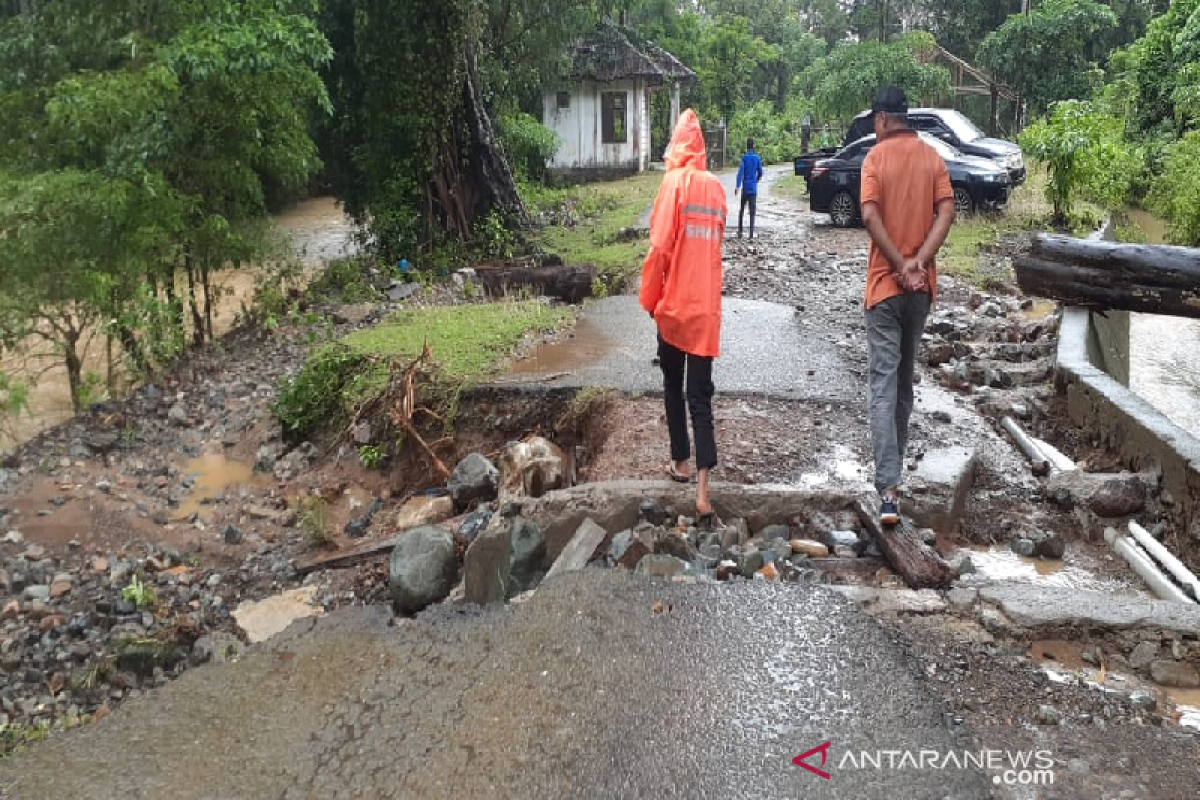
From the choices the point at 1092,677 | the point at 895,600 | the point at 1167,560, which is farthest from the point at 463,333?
the point at 1092,677

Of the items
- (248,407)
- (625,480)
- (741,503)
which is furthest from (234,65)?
(741,503)

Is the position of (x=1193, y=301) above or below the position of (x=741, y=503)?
above

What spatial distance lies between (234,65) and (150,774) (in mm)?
7078

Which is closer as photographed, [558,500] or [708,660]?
[708,660]

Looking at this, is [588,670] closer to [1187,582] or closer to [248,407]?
[1187,582]

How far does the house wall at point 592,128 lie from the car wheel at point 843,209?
14.2m

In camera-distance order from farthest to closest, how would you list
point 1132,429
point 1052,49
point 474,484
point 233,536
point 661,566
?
point 1052,49 < point 233,536 < point 474,484 < point 1132,429 < point 661,566

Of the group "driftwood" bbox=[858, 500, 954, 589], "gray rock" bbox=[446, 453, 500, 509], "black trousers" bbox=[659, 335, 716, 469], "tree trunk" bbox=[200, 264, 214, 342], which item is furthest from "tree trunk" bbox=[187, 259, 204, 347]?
"driftwood" bbox=[858, 500, 954, 589]

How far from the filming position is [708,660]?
354 centimetres

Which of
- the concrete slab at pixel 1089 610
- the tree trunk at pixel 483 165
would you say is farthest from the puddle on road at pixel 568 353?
the tree trunk at pixel 483 165

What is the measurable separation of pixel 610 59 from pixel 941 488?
26092 mm

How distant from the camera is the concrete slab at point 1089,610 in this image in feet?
12.3

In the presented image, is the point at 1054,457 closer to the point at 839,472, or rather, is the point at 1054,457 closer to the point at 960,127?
the point at 839,472

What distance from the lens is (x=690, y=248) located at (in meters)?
4.63
